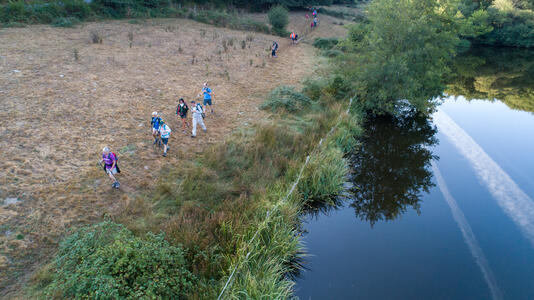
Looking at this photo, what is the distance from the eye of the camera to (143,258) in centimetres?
594

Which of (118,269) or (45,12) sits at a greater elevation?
(45,12)

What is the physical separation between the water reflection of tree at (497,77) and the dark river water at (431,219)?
5470mm

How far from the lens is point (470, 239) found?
9188mm

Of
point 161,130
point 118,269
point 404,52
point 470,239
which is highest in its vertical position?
point 404,52

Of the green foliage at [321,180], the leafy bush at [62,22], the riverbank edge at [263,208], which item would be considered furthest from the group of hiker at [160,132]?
the leafy bush at [62,22]

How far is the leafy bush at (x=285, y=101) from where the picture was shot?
15312mm

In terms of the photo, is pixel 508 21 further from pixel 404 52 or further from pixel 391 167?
pixel 391 167

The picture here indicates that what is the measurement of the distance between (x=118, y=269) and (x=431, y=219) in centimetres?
903

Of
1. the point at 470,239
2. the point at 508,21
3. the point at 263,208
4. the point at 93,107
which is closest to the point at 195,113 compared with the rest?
the point at 93,107

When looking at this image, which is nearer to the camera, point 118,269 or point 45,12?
point 118,269

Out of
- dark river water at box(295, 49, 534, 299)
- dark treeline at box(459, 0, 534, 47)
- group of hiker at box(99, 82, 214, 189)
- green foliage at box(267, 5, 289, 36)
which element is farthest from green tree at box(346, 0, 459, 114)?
dark treeline at box(459, 0, 534, 47)

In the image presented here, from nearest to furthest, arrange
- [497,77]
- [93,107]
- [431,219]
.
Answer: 1. [431,219]
2. [93,107]
3. [497,77]

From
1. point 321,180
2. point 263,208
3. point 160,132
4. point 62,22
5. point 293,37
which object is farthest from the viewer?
point 293,37

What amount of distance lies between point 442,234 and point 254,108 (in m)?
9.62
